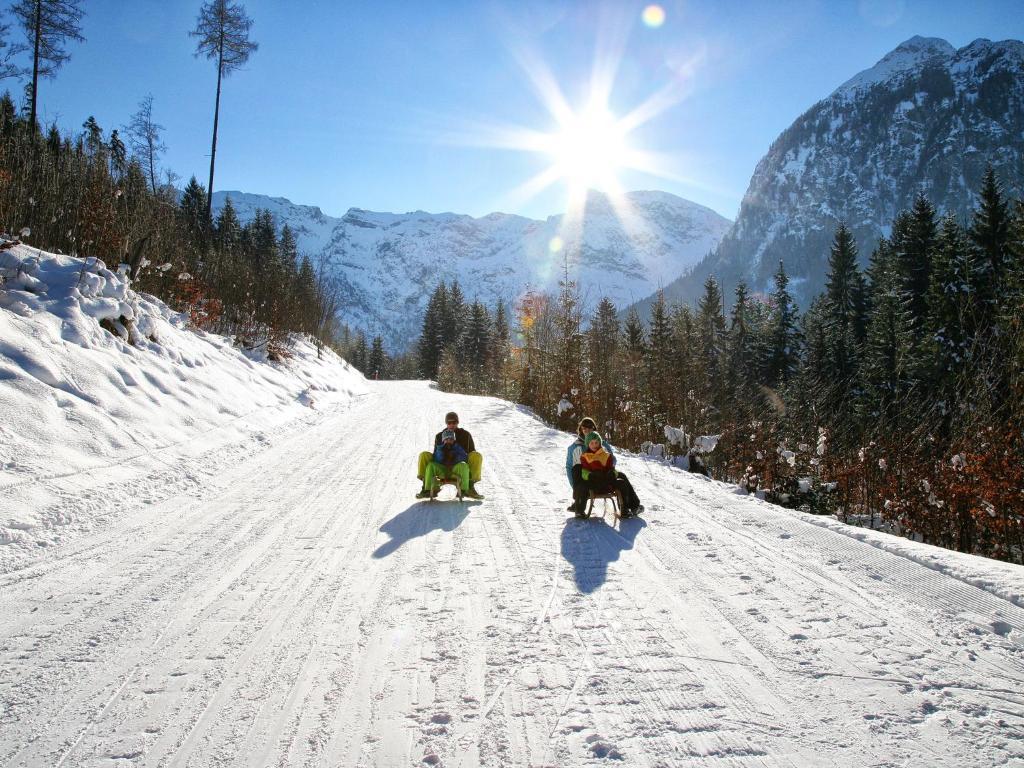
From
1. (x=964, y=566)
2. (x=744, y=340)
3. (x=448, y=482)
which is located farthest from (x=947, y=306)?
(x=744, y=340)

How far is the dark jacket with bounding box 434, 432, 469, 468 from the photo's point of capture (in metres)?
6.57

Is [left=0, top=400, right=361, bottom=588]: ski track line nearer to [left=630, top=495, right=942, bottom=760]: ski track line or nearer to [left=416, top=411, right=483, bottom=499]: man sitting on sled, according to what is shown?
[left=416, top=411, right=483, bottom=499]: man sitting on sled

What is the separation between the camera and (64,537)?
440 cm

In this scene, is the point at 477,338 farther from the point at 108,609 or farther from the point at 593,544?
the point at 108,609

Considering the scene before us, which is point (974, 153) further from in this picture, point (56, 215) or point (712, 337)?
point (56, 215)

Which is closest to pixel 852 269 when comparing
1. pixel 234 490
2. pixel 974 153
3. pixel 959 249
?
pixel 959 249

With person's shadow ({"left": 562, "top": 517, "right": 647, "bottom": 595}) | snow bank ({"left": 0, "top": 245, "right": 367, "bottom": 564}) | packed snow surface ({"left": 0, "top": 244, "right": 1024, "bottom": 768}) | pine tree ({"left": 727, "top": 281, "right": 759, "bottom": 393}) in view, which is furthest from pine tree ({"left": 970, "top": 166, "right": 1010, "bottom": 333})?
snow bank ({"left": 0, "top": 245, "right": 367, "bottom": 564})

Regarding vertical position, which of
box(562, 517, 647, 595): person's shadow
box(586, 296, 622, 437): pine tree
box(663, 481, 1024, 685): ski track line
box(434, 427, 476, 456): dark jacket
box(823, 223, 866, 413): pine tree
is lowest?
box(562, 517, 647, 595): person's shadow

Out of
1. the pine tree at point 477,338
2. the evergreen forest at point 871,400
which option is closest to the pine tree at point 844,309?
the evergreen forest at point 871,400

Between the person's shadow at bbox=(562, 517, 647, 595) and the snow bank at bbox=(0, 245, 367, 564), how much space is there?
4.30 meters

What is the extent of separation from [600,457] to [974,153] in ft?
852

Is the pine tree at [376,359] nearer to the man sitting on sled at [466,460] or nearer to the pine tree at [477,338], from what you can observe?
the pine tree at [477,338]

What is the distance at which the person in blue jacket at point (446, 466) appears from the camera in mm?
6418

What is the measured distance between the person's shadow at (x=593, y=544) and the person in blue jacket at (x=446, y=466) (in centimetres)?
146
